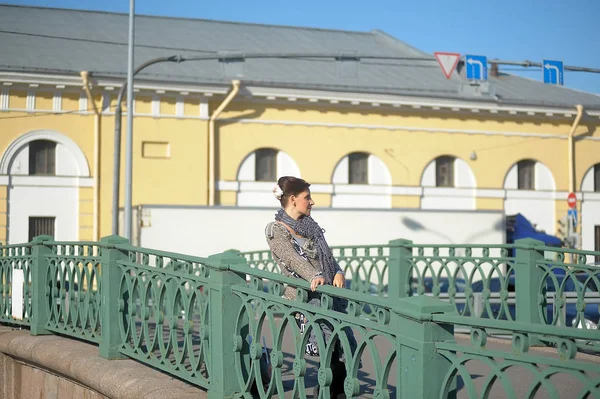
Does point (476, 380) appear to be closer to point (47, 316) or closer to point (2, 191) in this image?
point (47, 316)

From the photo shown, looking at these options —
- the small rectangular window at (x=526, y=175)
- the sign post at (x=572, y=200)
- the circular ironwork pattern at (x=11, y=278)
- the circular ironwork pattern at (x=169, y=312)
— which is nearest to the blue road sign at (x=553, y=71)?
the sign post at (x=572, y=200)

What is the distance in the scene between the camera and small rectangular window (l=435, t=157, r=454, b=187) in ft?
105

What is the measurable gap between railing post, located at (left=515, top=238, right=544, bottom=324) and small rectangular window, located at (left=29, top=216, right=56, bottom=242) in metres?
20.6

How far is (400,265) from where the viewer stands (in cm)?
1130

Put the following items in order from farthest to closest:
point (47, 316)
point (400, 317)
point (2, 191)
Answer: point (2, 191) < point (47, 316) < point (400, 317)

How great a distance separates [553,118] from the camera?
108ft

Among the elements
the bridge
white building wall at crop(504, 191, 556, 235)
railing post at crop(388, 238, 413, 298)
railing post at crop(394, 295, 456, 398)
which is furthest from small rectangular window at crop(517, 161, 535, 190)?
railing post at crop(394, 295, 456, 398)

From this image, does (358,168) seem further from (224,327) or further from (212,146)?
(224,327)

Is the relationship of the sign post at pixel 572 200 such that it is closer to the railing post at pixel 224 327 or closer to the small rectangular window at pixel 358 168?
the small rectangular window at pixel 358 168

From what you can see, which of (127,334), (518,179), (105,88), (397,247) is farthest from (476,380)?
(518,179)

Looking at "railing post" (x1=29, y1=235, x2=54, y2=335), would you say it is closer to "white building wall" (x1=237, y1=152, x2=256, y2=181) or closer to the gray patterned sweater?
the gray patterned sweater

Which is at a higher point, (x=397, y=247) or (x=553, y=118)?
(x=553, y=118)

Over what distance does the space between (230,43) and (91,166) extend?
A: 8.01 meters

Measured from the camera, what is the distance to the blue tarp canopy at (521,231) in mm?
31875
